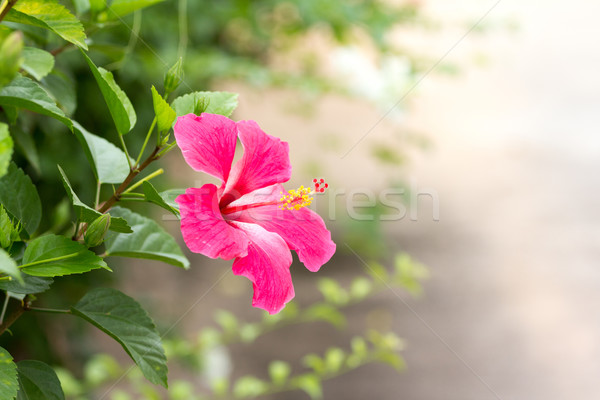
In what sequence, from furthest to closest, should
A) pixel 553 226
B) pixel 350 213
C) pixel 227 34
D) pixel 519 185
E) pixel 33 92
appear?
pixel 519 185, pixel 553 226, pixel 227 34, pixel 350 213, pixel 33 92

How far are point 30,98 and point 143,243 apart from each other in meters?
0.16

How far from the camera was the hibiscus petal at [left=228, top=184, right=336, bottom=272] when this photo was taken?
448 millimetres

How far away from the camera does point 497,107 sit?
3.89 meters

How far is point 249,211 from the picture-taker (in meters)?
0.46

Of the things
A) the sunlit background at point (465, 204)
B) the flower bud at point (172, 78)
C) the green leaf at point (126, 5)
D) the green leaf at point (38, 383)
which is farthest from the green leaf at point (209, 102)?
the sunlit background at point (465, 204)

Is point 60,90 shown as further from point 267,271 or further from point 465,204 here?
point 465,204

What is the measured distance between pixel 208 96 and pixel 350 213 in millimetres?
1410

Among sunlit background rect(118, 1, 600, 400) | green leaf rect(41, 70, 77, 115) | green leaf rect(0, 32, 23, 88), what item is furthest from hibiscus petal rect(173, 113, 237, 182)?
sunlit background rect(118, 1, 600, 400)

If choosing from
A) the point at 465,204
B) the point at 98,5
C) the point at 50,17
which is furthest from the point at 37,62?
the point at 465,204

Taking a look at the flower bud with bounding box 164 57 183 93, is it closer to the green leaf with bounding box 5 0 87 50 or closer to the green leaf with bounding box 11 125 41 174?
the green leaf with bounding box 5 0 87 50

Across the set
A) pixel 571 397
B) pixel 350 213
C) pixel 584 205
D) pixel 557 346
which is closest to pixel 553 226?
pixel 584 205

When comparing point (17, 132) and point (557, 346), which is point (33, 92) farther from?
point (557, 346)

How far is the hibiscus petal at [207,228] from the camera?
15.2 inches

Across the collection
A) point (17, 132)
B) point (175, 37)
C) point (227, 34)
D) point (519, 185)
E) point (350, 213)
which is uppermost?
point (17, 132)
